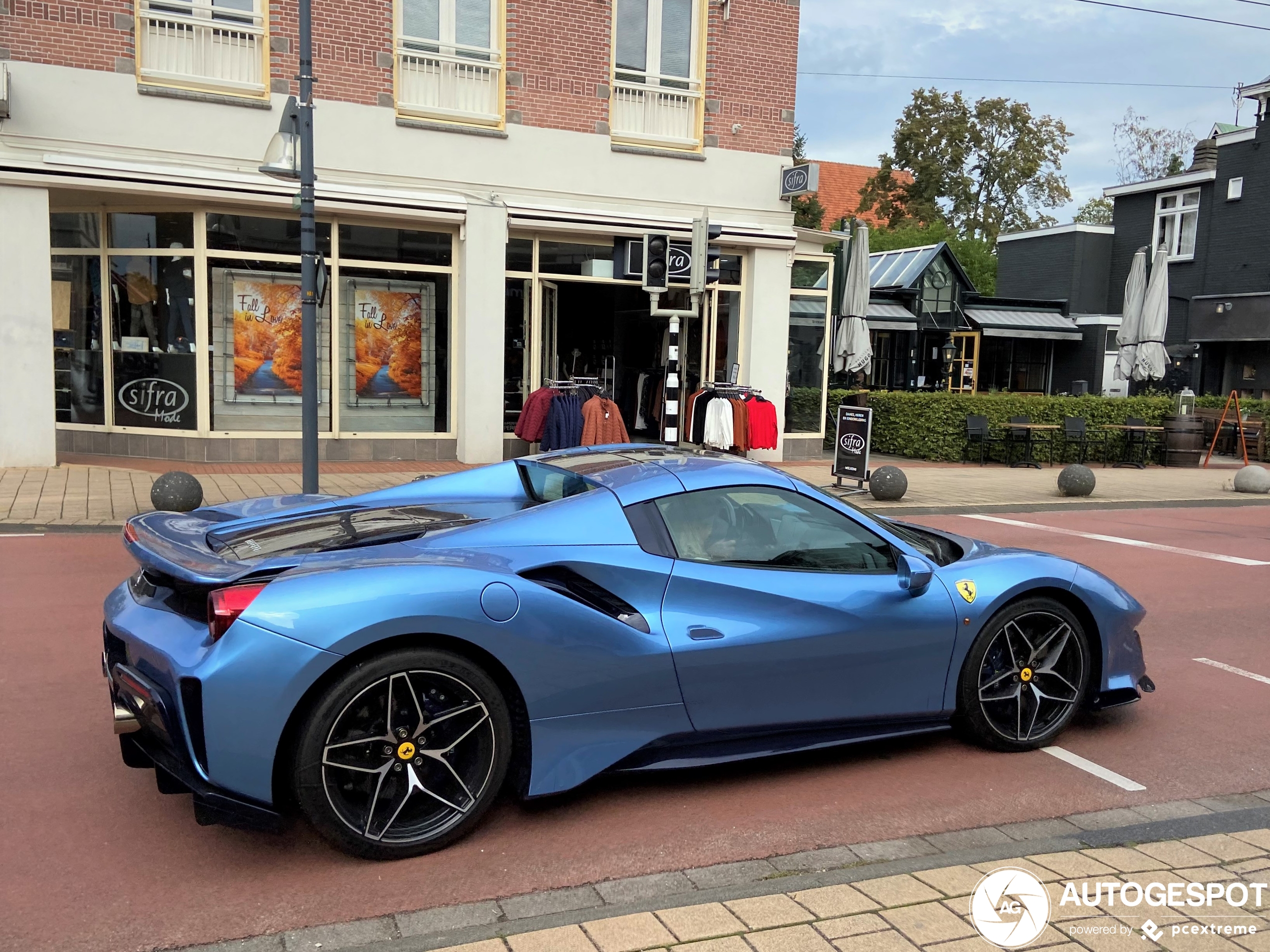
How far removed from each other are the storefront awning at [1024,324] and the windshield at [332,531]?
2819cm

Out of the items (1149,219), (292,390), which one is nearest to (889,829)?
(292,390)

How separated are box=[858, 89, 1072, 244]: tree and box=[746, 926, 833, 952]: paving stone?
4976cm

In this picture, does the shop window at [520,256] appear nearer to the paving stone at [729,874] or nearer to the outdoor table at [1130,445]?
the outdoor table at [1130,445]

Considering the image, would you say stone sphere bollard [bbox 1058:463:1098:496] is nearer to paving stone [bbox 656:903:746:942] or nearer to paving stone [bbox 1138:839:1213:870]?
paving stone [bbox 1138:839:1213:870]

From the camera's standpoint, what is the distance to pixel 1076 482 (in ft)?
49.2

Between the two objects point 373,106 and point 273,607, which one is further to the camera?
point 373,106

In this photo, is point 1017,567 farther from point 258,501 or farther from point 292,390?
point 292,390

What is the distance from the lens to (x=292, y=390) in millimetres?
15508

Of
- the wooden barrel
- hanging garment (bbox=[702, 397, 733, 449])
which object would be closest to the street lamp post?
hanging garment (bbox=[702, 397, 733, 449])

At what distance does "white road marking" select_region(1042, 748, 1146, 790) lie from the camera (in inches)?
179

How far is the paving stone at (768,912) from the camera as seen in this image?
3188 mm

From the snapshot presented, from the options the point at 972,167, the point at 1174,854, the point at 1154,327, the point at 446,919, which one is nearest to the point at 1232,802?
the point at 1174,854

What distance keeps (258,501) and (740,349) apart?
1343 cm

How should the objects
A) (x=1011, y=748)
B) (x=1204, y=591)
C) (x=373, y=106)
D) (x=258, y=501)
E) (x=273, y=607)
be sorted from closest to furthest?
A: (x=273, y=607) → (x=1011, y=748) → (x=258, y=501) → (x=1204, y=591) → (x=373, y=106)
